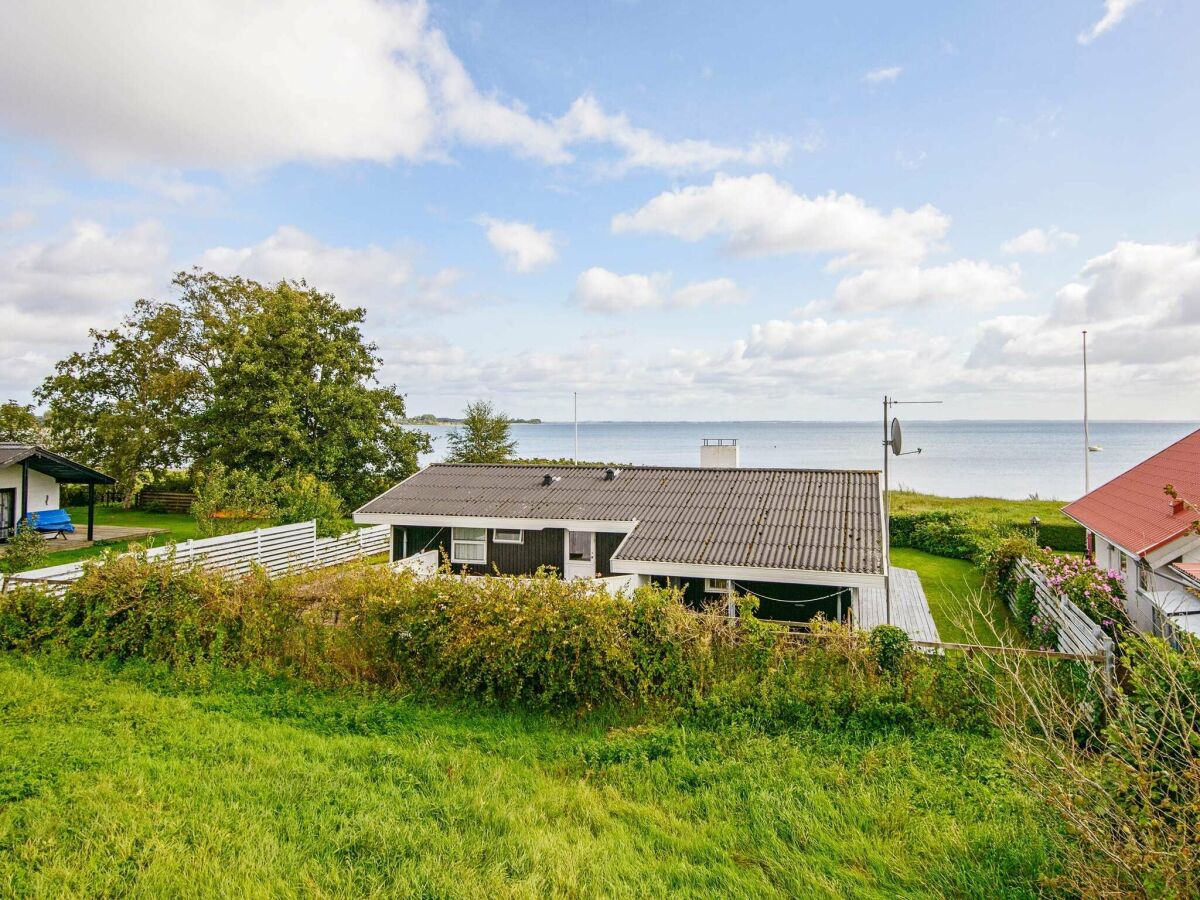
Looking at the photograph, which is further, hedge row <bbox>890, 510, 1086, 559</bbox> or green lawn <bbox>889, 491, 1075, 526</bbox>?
green lawn <bbox>889, 491, 1075, 526</bbox>

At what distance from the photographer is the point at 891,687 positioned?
22.3 ft

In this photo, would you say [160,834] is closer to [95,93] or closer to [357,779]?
[357,779]

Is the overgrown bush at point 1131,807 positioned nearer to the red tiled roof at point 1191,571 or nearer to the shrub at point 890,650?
the shrub at point 890,650

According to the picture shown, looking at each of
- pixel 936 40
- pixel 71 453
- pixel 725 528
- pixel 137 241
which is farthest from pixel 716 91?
pixel 71 453

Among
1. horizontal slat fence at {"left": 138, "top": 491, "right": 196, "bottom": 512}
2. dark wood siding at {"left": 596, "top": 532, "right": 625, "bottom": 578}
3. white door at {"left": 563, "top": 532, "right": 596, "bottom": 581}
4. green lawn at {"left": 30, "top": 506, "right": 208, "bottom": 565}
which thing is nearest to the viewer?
dark wood siding at {"left": 596, "top": 532, "right": 625, "bottom": 578}

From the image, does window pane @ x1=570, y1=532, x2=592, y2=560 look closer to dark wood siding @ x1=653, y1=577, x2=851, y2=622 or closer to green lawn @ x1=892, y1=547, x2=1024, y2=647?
dark wood siding @ x1=653, y1=577, x2=851, y2=622

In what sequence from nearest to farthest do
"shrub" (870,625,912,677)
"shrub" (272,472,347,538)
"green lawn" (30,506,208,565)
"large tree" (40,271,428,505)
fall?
"shrub" (870,625,912,677), "green lawn" (30,506,208,565), "shrub" (272,472,347,538), "large tree" (40,271,428,505)

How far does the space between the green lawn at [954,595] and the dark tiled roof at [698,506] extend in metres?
2.29

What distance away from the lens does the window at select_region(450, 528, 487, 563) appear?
1504 centimetres

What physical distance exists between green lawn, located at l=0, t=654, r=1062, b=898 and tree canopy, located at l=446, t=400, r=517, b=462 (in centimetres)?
2401

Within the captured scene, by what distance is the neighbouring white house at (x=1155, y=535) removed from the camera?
8867 millimetres

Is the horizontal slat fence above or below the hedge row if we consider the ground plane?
above

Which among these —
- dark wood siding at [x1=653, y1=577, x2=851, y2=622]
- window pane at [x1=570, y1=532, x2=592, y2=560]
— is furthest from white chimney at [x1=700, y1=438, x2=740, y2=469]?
dark wood siding at [x1=653, y1=577, x2=851, y2=622]

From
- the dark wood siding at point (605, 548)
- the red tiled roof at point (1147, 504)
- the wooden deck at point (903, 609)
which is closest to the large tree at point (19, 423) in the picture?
the dark wood siding at point (605, 548)
